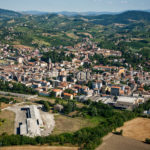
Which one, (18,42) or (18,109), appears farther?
(18,42)

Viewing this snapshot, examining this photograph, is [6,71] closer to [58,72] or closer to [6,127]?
[58,72]

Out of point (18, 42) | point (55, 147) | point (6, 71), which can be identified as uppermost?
point (18, 42)

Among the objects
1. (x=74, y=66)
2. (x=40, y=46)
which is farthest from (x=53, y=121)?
(x=40, y=46)

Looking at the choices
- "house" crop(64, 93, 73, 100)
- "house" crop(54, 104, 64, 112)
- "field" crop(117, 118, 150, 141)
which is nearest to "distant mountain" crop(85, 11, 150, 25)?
"house" crop(64, 93, 73, 100)

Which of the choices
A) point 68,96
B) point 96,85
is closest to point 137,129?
point 68,96

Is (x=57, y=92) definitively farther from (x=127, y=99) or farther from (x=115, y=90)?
(x=127, y=99)

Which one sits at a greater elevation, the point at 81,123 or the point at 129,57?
the point at 129,57

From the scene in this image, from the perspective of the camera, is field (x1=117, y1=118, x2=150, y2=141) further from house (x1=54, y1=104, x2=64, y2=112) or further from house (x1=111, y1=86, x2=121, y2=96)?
house (x1=111, y1=86, x2=121, y2=96)
